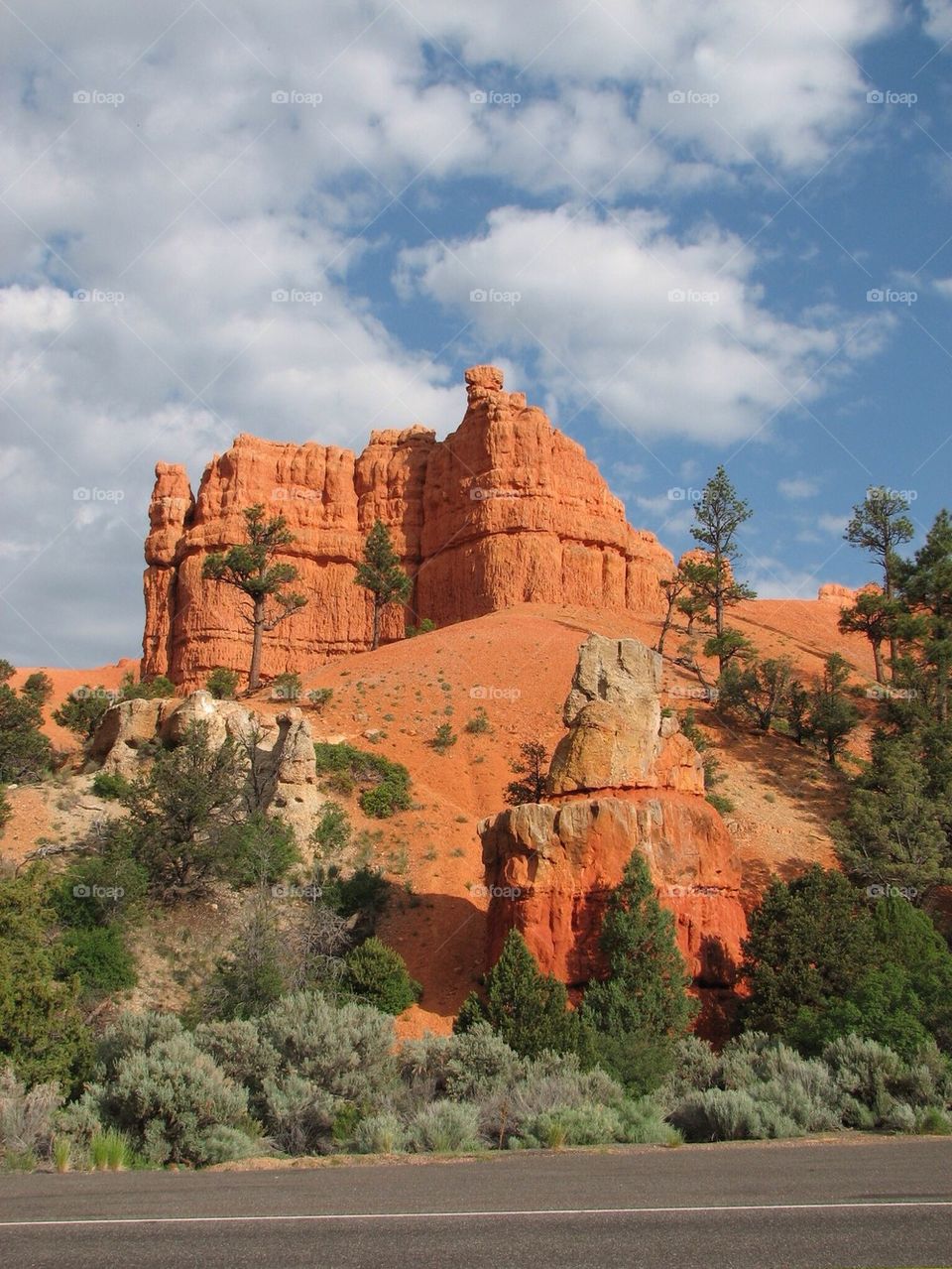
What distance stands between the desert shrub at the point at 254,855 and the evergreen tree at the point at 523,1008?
8.96 metres

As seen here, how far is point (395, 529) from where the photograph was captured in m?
75.8

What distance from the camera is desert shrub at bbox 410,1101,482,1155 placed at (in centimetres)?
1402

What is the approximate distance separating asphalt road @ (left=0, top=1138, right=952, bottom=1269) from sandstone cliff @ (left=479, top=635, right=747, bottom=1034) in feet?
37.6

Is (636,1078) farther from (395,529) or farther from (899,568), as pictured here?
(395,529)

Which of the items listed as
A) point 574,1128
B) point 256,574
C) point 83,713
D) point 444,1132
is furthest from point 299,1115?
point 83,713

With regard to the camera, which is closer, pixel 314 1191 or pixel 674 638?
pixel 314 1191

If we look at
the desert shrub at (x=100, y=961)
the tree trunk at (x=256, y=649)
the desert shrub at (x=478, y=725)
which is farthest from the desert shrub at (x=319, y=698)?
the desert shrub at (x=100, y=961)

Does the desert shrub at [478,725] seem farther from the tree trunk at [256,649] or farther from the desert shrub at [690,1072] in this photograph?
the desert shrub at [690,1072]

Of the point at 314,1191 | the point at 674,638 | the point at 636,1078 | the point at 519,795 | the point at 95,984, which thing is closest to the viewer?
the point at 314,1191

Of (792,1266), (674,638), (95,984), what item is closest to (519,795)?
(95,984)

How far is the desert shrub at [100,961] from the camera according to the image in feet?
78.8

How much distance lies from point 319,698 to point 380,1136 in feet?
102

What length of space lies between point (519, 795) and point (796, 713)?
1420cm

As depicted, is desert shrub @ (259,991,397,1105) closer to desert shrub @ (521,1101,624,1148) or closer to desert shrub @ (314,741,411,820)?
desert shrub @ (521,1101,624,1148)
